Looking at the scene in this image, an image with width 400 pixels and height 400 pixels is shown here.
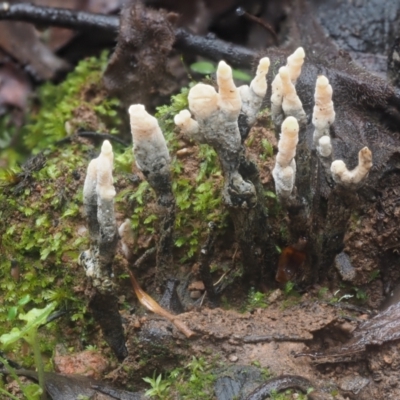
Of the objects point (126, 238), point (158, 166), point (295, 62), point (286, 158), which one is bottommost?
point (126, 238)

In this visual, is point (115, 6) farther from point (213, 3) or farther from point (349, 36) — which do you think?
point (349, 36)

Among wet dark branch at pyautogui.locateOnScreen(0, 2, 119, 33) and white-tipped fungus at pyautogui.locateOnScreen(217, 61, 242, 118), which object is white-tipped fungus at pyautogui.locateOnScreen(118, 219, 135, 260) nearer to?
white-tipped fungus at pyautogui.locateOnScreen(217, 61, 242, 118)

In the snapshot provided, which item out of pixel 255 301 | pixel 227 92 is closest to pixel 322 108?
pixel 227 92

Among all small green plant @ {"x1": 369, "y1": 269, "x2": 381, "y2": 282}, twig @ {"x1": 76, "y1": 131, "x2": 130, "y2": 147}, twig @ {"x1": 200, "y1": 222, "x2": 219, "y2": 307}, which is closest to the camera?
twig @ {"x1": 200, "y1": 222, "x2": 219, "y2": 307}

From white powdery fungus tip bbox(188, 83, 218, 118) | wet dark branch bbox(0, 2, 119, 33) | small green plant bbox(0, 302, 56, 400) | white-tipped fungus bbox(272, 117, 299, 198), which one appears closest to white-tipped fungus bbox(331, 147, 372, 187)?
white-tipped fungus bbox(272, 117, 299, 198)

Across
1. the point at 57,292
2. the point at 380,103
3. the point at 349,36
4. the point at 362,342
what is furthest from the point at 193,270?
the point at 349,36

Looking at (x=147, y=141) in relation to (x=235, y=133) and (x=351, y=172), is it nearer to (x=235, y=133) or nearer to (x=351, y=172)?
(x=235, y=133)
